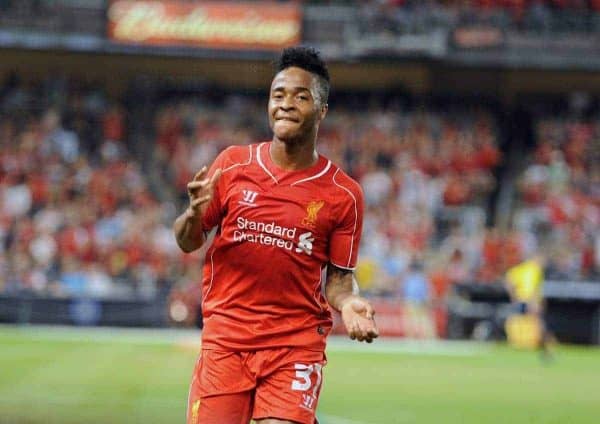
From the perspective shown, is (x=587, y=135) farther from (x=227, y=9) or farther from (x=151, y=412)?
(x=151, y=412)

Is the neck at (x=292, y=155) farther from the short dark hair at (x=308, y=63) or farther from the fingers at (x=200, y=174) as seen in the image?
the fingers at (x=200, y=174)

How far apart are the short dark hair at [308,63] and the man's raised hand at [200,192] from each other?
76 centimetres

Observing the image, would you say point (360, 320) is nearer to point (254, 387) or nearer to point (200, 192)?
point (254, 387)

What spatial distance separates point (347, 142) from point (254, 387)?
24.6 meters

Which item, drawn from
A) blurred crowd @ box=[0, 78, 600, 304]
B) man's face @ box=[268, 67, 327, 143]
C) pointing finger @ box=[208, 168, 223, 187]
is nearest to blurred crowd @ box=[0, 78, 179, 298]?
blurred crowd @ box=[0, 78, 600, 304]

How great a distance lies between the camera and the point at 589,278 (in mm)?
25969

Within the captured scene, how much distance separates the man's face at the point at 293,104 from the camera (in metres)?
5.98

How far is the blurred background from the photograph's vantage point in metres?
25.4

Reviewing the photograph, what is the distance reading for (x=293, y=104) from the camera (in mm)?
5965

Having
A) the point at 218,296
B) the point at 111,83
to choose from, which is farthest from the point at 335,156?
the point at 218,296

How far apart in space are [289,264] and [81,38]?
88.4 feet

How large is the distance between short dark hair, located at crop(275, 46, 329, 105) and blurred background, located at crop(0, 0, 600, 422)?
1899cm

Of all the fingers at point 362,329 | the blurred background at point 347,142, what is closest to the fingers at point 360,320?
the fingers at point 362,329

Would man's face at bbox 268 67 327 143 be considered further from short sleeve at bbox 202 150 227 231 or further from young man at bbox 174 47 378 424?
short sleeve at bbox 202 150 227 231
